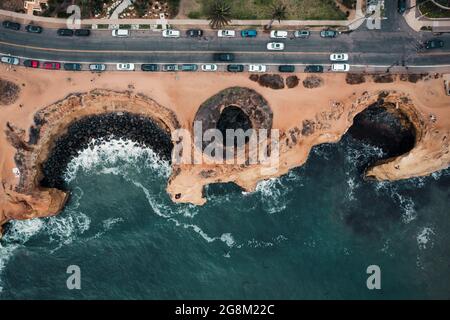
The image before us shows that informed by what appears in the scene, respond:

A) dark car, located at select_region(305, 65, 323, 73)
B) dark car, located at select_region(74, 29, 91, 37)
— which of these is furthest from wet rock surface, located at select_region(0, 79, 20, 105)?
dark car, located at select_region(305, 65, 323, 73)

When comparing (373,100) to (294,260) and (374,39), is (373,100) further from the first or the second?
(294,260)

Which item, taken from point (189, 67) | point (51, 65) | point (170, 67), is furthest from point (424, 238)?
point (51, 65)

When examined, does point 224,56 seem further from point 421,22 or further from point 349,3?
point 421,22

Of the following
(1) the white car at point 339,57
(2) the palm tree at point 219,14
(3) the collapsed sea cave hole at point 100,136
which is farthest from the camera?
(3) the collapsed sea cave hole at point 100,136

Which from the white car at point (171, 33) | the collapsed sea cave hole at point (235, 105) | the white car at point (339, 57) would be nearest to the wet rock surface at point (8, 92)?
the white car at point (171, 33)

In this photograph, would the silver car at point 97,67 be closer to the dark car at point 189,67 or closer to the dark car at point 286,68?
the dark car at point 189,67
